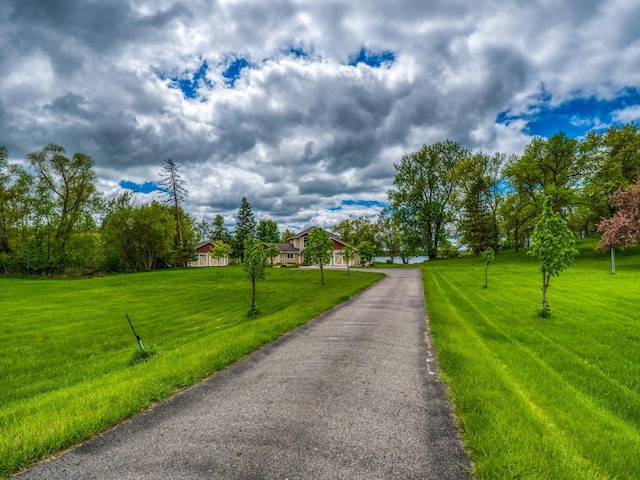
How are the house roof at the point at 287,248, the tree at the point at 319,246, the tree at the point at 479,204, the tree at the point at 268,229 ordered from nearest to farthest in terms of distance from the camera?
the tree at the point at 319,246, the tree at the point at 479,204, the house roof at the point at 287,248, the tree at the point at 268,229

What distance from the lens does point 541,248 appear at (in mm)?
11742

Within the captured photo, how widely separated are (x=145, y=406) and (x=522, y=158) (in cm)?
5352

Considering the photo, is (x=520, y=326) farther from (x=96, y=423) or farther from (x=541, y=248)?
(x=96, y=423)

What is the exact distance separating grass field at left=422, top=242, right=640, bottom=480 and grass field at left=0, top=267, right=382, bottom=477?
16.2 feet

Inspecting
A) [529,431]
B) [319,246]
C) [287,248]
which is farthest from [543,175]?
[529,431]

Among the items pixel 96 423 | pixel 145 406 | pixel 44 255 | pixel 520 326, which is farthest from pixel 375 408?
pixel 44 255

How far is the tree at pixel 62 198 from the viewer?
38.1 m

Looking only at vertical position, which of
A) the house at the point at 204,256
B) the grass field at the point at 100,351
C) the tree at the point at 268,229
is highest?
the tree at the point at 268,229

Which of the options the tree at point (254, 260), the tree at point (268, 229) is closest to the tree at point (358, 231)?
the tree at point (268, 229)

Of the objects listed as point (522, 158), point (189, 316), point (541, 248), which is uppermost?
point (522, 158)

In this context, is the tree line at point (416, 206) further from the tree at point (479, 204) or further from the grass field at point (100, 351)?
the grass field at point (100, 351)

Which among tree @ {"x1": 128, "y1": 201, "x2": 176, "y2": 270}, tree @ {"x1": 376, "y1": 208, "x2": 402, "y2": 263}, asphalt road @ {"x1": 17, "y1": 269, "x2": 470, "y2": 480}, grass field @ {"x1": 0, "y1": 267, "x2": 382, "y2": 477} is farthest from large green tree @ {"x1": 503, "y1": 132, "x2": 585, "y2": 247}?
tree @ {"x1": 128, "y1": 201, "x2": 176, "y2": 270}

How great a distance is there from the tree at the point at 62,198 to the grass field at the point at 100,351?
71.8 feet

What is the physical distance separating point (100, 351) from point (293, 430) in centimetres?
862
